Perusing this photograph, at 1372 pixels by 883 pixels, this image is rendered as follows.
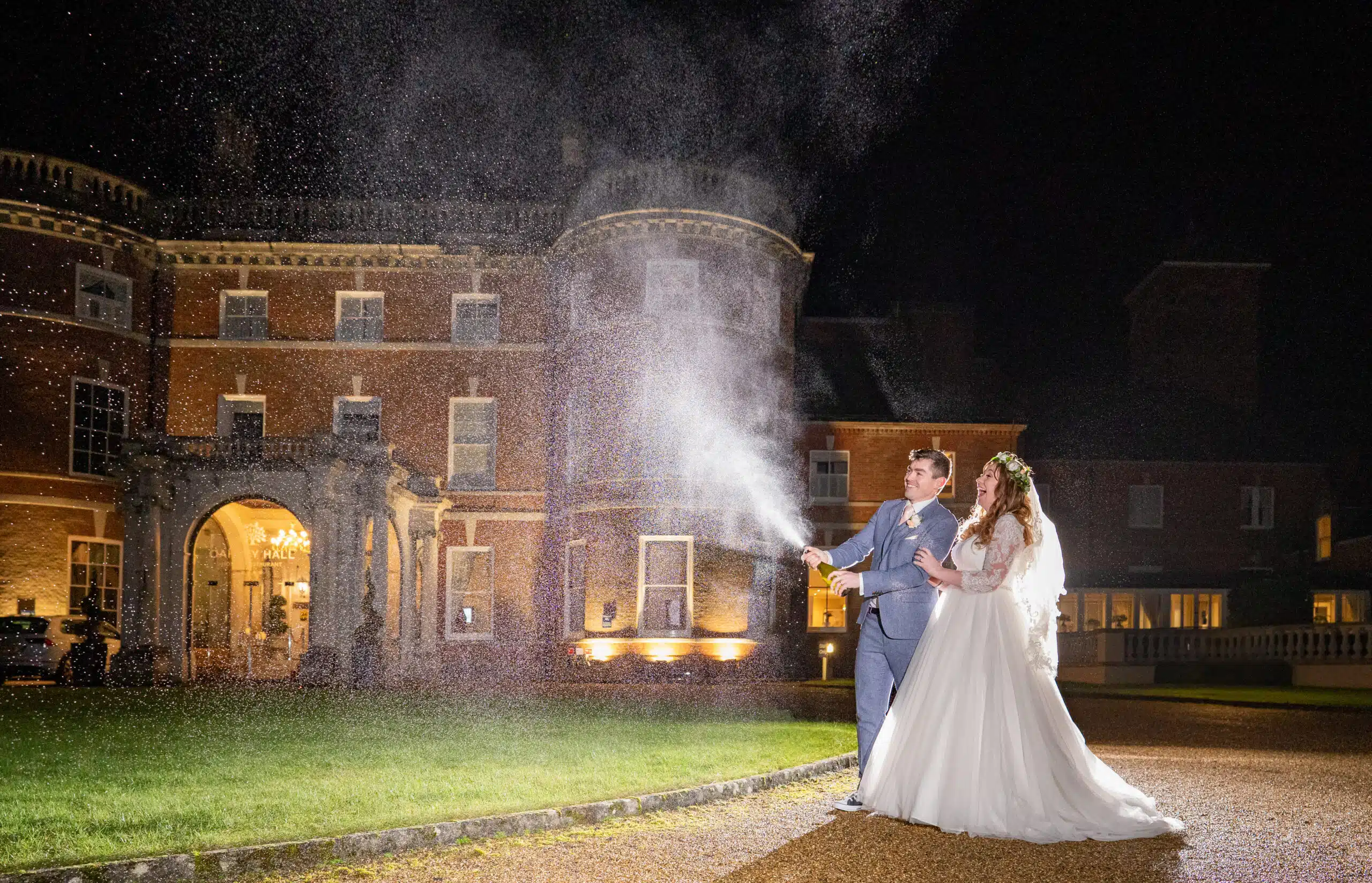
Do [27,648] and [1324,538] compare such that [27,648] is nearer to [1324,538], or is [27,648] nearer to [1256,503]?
[1256,503]

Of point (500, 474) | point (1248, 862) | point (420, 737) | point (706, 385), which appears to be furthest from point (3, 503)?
point (1248, 862)

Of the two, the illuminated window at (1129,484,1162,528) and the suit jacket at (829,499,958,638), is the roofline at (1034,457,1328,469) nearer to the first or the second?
the illuminated window at (1129,484,1162,528)

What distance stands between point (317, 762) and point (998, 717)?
6073mm

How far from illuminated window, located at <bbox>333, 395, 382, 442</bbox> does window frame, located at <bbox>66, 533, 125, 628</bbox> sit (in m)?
6.13

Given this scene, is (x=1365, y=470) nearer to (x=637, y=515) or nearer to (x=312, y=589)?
(x=637, y=515)

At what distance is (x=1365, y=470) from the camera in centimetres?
3912

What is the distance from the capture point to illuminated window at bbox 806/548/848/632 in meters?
34.0

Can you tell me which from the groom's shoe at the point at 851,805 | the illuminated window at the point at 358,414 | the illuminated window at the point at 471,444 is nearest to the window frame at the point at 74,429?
the illuminated window at the point at 358,414

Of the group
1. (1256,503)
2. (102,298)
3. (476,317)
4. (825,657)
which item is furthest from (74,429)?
(1256,503)

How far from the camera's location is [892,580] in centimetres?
748

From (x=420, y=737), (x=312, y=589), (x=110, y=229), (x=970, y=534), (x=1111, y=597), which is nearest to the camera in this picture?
(x=970, y=534)

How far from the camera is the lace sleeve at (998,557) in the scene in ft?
24.2

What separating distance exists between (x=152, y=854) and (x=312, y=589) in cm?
1889

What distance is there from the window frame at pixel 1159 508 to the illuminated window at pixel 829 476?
33.5 ft
